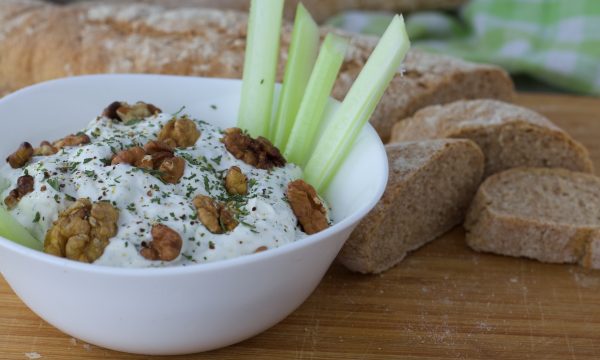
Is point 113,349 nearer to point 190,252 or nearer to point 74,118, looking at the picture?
point 190,252

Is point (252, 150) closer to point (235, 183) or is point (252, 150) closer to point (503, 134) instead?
point (235, 183)

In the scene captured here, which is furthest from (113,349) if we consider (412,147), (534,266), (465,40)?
(465,40)

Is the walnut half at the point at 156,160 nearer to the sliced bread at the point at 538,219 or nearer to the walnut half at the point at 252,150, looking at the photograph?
the walnut half at the point at 252,150

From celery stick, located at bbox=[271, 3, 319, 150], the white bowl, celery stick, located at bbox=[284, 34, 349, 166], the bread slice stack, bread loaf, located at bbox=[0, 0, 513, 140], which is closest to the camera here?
the white bowl

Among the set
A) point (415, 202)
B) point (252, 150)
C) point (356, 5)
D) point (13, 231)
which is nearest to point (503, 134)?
point (415, 202)

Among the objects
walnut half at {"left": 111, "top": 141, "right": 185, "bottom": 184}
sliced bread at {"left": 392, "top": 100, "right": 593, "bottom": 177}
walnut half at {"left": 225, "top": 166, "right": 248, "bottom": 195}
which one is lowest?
sliced bread at {"left": 392, "top": 100, "right": 593, "bottom": 177}

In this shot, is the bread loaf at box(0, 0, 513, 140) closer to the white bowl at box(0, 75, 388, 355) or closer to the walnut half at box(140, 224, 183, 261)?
the white bowl at box(0, 75, 388, 355)

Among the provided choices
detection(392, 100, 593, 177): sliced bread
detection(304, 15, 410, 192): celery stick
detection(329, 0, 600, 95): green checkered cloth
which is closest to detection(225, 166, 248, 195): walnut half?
detection(304, 15, 410, 192): celery stick
